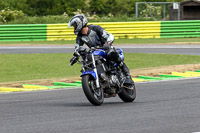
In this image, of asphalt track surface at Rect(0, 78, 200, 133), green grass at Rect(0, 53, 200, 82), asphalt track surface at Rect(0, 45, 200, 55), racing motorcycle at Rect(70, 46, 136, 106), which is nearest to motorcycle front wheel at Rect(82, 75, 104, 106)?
racing motorcycle at Rect(70, 46, 136, 106)

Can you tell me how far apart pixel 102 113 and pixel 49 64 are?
9652 mm

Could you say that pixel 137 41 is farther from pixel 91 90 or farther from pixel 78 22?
pixel 91 90

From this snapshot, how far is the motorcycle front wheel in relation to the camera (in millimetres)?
8383

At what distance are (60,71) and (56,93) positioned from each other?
429 centimetres

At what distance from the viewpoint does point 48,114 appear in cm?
780

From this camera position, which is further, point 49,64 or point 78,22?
point 49,64

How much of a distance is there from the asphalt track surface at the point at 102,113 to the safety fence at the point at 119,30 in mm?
18668

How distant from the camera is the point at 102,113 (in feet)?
25.5

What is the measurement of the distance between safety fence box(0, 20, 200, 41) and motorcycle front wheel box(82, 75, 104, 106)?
2097cm

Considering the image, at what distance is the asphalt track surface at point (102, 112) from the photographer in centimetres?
646

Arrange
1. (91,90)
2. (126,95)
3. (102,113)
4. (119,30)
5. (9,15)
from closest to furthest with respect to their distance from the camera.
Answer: (102,113) → (91,90) → (126,95) → (119,30) → (9,15)

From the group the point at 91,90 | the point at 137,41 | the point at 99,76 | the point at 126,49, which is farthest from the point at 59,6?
the point at 91,90

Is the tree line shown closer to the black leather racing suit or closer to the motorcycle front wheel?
the black leather racing suit

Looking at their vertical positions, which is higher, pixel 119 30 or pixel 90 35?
pixel 90 35
